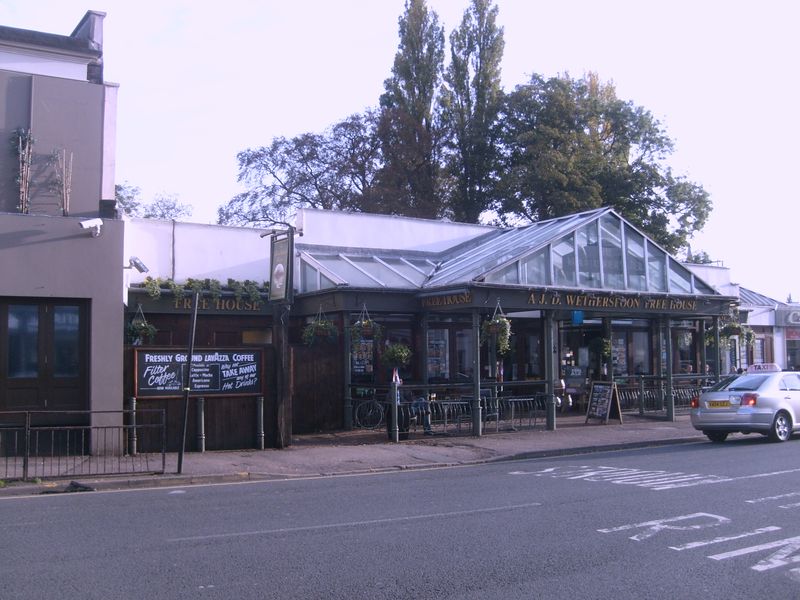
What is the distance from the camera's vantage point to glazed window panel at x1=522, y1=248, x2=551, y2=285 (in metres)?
19.7

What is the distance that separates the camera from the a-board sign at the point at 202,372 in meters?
15.7

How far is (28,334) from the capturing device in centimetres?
1565

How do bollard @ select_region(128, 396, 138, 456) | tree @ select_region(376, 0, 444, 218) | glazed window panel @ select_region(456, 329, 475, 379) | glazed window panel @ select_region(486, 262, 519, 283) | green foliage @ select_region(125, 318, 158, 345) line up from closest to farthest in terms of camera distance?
1. bollard @ select_region(128, 396, 138, 456)
2. glazed window panel @ select_region(486, 262, 519, 283)
3. green foliage @ select_region(125, 318, 158, 345)
4. glazed window panel @ select_region(456, 329, 475, 379)
5. tree @ select_region(376, 0, 444, 218)

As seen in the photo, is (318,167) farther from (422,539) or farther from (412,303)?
(422,539)

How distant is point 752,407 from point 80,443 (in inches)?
540

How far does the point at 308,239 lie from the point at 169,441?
28.1 feet

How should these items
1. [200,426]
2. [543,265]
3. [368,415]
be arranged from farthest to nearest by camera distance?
[543,265], [368,415], [200,426]

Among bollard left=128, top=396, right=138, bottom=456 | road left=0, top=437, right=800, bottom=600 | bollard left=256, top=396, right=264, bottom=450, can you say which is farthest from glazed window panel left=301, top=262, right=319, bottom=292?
road left=0, top=437, right=800, bottom=600

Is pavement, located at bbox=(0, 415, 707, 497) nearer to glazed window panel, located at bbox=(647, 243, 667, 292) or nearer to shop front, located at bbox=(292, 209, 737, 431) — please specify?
shop front, located at bbox=(292, 209, 737, 431)

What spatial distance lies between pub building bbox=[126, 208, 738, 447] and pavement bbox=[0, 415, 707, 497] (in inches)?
39.4

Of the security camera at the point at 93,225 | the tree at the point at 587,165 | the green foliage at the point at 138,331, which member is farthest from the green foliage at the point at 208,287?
the tree at the point at 587,165

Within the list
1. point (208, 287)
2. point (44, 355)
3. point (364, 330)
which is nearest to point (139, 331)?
point (208, 287)

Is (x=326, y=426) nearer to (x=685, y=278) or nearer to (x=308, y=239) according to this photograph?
(x=308, y=239)

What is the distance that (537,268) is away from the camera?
1994 centimetres
